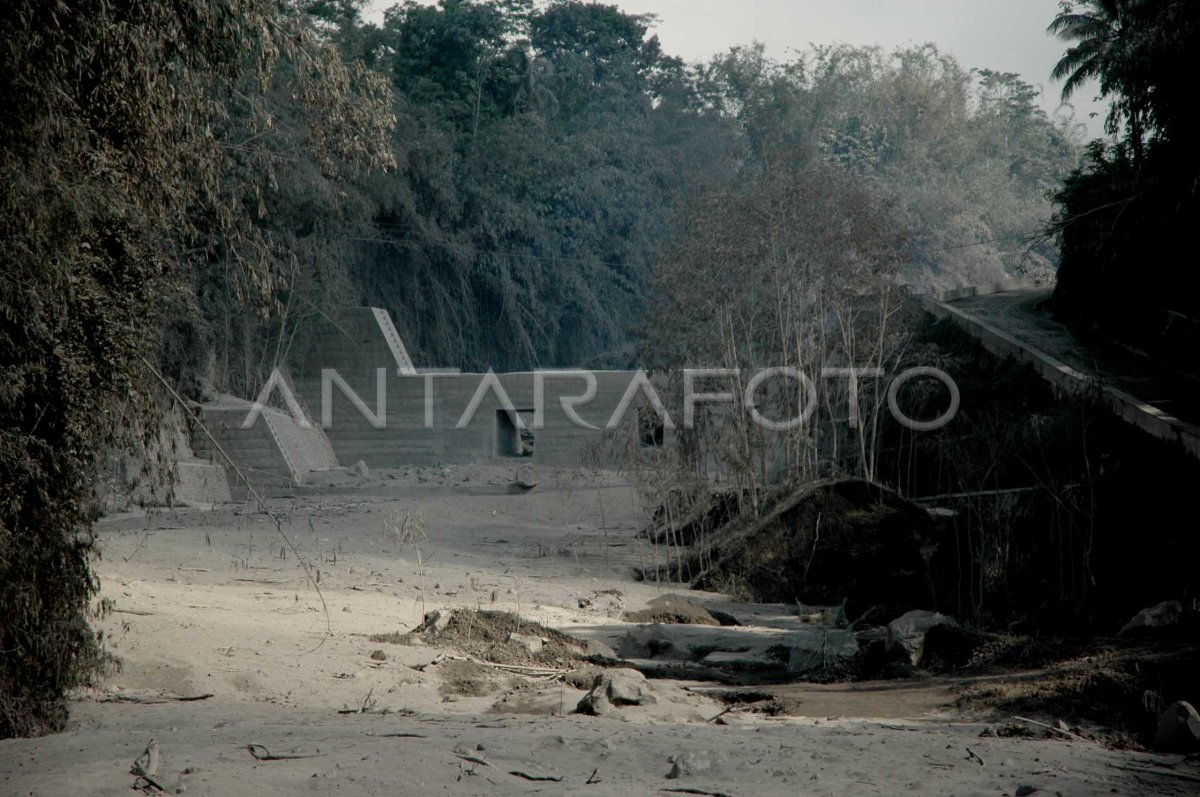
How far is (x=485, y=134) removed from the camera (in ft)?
122

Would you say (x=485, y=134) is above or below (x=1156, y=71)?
above

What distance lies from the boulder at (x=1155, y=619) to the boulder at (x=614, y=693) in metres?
4.02

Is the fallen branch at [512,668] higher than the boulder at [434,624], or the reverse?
the boulder at [434,624]

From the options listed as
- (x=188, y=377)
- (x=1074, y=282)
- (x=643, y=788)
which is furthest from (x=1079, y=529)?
(x=188, y=377)

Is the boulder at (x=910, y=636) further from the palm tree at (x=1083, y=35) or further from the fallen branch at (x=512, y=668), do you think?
the palm tree at (x=1083, y=35)

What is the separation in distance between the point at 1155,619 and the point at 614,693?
4543mm

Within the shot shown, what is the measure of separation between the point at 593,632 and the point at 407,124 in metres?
25.5

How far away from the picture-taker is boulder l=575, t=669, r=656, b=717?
6.35 m

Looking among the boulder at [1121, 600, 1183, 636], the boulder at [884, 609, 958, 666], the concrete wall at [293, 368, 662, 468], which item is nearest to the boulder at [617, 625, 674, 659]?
the boulder at [884, 609, 958, 666]

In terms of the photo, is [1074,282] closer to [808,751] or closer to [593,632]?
[593,632]

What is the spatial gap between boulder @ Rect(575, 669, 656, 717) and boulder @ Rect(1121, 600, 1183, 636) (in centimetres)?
402

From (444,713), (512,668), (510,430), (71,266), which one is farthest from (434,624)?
(510,430)

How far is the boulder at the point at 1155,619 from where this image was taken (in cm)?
857

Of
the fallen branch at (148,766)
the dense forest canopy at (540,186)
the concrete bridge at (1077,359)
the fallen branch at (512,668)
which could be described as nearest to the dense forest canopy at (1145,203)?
the concrete bridge at (1077,359)
